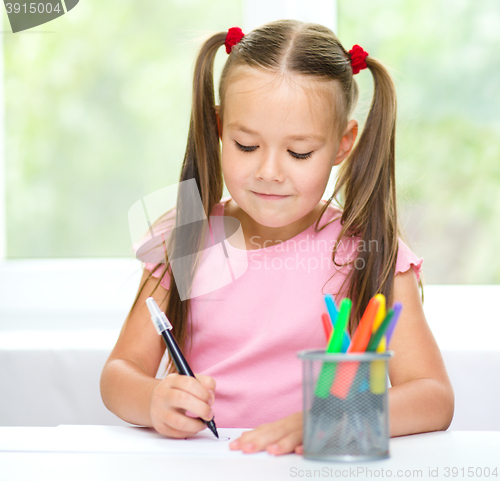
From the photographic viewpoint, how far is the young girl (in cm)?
70

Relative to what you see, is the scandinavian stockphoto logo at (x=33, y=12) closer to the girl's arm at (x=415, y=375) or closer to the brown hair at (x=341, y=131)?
the brown hair at (x=341, y=131)

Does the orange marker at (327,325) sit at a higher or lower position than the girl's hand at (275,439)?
higher

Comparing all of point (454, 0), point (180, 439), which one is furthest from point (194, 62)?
point (454, 0)

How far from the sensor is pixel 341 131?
0.76 metres

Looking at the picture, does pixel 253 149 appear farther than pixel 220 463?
Yes

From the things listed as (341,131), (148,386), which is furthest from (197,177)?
(148,386)

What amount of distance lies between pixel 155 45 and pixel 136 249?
0.69 m

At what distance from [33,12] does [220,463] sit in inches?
52.1

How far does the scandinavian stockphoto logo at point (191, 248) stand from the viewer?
0.82 m

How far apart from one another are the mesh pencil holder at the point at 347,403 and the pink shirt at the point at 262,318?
0.36 m

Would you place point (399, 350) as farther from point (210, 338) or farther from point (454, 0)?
point (454, 0)

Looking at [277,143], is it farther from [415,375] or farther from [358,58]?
[415,375]

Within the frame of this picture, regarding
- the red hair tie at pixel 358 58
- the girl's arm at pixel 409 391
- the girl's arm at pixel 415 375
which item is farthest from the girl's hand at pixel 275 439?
the red hair tie at pixel 358 58

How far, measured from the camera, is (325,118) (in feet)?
2.36
